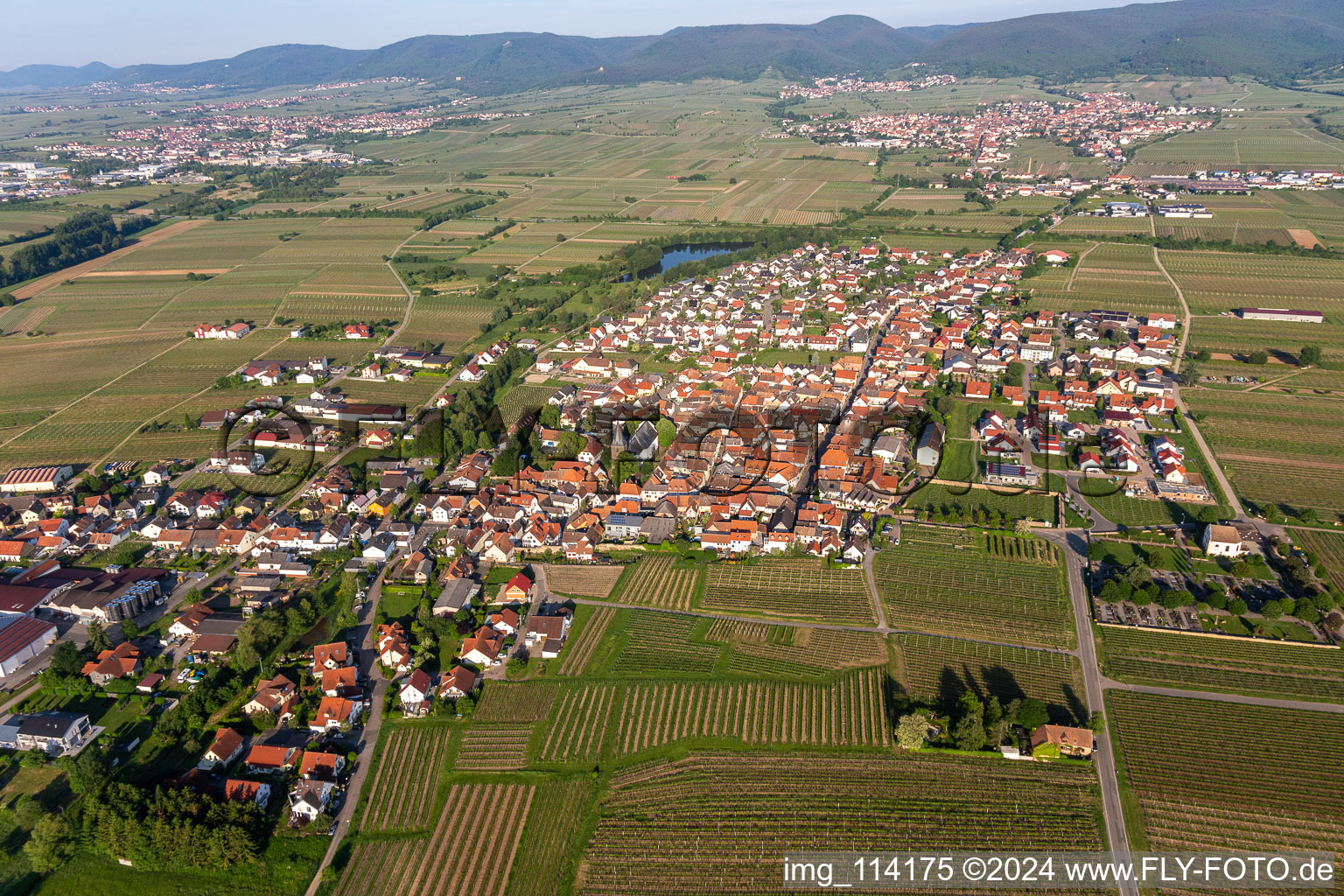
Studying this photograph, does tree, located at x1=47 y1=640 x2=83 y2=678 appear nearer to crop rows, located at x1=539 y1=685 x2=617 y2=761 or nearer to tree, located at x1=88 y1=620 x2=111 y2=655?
tree, located at x1=88 y1=620 x2=111 y2=655

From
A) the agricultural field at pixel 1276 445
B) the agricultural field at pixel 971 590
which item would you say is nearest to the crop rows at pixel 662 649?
the agricultural field at pixel 971 590

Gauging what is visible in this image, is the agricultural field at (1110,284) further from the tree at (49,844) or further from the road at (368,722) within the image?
the tree at (49,844)

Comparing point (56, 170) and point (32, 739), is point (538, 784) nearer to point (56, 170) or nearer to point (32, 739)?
point (32, 739)

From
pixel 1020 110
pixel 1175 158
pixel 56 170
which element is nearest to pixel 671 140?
pixel 1020 110

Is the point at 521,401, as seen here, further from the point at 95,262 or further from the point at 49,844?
the point at 95,262

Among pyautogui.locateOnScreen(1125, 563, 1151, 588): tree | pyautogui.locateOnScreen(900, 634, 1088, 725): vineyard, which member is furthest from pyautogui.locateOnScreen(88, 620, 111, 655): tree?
pyautogui.locateOnScreen(1125, 563, 1151, 588): tree

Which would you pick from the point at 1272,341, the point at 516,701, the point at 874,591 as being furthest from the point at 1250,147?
the point at 516,701
